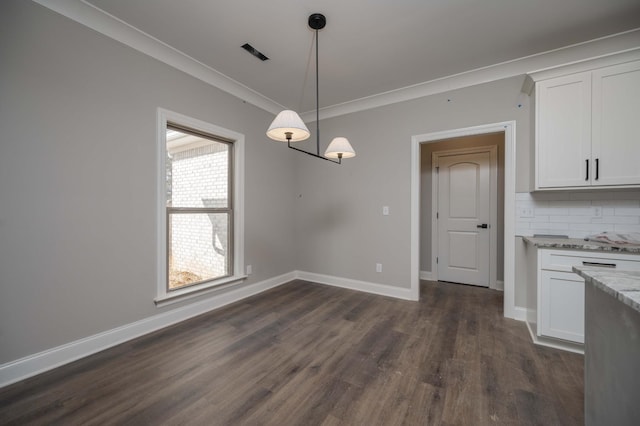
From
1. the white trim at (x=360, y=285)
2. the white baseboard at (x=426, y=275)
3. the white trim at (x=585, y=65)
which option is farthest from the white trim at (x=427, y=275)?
the white trim at (x=585, y=65)

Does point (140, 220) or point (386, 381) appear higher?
point (140, 220)

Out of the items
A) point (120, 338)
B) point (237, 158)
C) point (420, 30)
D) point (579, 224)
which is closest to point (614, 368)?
point (579, 224)

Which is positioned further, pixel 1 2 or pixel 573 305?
pixel 573 305

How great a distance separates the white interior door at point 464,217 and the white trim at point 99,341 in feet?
11.3

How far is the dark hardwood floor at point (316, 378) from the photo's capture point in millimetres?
1507

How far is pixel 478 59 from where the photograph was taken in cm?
275

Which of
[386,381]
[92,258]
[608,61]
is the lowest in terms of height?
[386,381]

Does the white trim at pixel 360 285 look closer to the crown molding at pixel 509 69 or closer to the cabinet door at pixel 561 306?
the cabinet door at pixel 561 306

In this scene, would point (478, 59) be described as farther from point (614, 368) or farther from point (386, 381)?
point (386, 381)

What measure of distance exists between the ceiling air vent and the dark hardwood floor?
2864 mm

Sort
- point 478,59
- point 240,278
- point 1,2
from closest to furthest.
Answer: point 1,2 → point 478,59 → point 240,278

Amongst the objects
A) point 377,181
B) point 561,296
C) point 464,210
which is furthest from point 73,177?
point 464,210

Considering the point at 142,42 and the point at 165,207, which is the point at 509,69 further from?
the point at 165,207

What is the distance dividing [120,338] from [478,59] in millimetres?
4506
